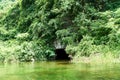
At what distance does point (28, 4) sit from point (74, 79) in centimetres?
1944

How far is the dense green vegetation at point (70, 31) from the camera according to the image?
23141 mm

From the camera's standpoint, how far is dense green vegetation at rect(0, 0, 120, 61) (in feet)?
75.9

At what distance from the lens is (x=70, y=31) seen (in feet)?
84.1

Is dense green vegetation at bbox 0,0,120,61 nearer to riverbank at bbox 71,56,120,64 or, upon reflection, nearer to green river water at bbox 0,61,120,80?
riverbank at bbox 71,56,120,64

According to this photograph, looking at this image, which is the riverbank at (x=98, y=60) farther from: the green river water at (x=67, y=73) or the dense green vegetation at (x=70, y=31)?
the green river water at (x=67, y=73)

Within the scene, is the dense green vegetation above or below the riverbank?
above

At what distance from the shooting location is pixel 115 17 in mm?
23797

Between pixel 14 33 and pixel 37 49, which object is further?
pixel 14 33

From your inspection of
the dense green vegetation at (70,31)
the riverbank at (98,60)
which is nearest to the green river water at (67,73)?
the riverbank at (98,60)

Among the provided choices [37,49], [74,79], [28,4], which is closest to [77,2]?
[37,49]

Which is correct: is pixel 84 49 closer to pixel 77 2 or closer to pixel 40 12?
pixel 77 2

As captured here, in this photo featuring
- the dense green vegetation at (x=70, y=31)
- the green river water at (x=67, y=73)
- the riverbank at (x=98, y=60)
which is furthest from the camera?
the dense green vegetation at (x=70, y=31)

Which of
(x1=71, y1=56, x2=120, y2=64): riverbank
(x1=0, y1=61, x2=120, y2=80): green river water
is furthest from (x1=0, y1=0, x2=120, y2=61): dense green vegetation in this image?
(x1=0, y1=61, x2=120, y2=80): green river water

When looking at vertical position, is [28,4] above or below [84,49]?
above
